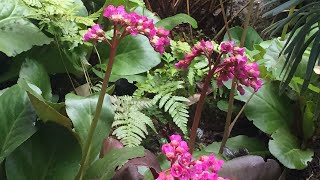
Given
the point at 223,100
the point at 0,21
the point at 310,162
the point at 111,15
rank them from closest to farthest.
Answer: the point at 111,15, the point at 0,21, the point at 310,162, the point at 223,100

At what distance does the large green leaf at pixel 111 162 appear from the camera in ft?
3.91

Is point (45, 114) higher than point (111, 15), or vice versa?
point (111, 15)

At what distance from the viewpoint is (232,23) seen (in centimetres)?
260

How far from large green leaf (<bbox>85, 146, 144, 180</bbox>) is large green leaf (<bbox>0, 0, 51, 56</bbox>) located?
0.48 metres

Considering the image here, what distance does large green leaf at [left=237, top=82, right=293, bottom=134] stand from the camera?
72.7 inches

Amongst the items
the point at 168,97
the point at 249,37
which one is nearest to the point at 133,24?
the point at 168,97

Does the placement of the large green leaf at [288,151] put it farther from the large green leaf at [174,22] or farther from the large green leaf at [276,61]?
the large green leaf at [174,22]

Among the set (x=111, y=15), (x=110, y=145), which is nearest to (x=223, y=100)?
(x=110, y=145)

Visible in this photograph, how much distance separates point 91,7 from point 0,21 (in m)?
0.56

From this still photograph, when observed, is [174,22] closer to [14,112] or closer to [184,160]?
[14,112]

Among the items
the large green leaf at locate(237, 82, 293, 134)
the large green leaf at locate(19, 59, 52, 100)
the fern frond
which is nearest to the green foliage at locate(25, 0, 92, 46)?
the fern frond

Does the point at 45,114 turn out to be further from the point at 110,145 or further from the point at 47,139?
the point at 110,145

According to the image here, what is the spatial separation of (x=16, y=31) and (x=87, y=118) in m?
0.47

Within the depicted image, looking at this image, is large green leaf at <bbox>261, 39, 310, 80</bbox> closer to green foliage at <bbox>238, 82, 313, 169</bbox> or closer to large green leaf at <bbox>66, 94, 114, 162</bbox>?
green foliage at <bbox>238, 82, 313, 169</bbox>
